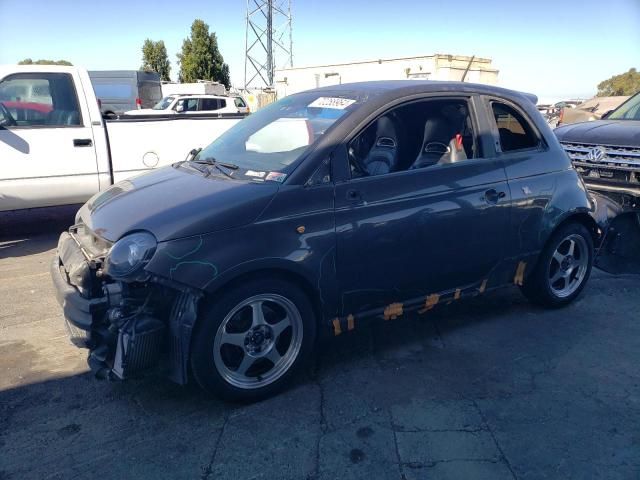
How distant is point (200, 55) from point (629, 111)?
3769 centimetres

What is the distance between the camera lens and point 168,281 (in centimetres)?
277

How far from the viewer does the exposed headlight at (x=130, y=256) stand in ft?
9.00

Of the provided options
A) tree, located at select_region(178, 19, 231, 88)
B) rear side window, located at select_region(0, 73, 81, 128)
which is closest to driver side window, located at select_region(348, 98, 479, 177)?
rear side window, located at select_region(0, 73, 81, 128)

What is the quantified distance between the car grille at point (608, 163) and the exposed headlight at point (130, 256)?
17.0 feet

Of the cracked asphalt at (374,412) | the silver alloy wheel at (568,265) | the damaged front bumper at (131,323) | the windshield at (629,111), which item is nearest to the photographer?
the cracked asphalt at (374,412)

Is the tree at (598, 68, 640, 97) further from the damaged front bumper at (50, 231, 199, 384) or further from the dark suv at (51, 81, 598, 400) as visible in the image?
the damaged front bumper at (50, 231, 199, 384)

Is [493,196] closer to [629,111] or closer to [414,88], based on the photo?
[414,88]

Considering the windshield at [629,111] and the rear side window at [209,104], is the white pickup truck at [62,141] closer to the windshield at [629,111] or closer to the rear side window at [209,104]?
the windshield at [629,111]

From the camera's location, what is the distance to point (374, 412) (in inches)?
122

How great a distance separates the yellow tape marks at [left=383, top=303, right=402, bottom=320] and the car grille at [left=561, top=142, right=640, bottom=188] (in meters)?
3.66

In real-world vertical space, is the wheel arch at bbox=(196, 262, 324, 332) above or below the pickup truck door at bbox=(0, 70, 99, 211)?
below

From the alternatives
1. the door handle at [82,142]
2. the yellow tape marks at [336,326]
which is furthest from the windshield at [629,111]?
the door handle at [82,142]

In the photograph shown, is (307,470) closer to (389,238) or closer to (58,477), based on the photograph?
(58,477)

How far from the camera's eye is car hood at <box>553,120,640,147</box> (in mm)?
5992
